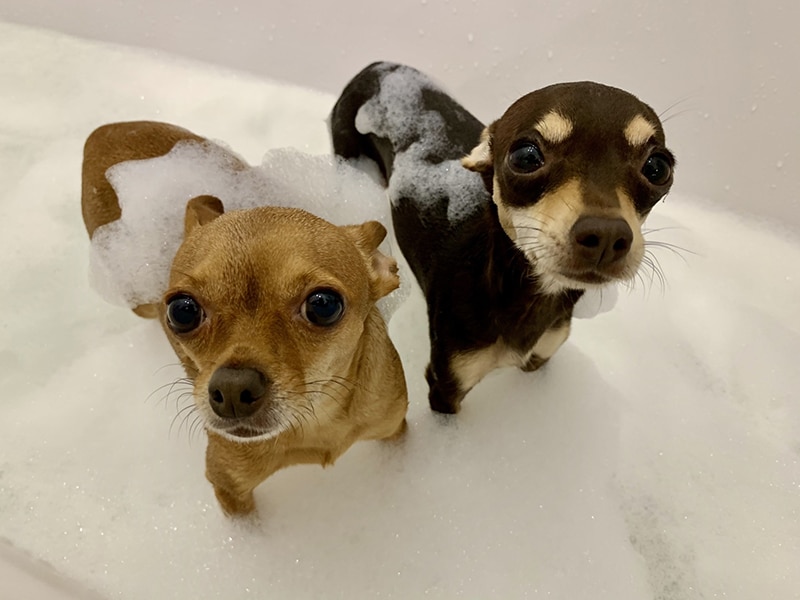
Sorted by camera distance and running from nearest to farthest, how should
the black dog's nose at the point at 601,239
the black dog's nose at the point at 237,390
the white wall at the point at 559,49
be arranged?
the black dog's nose at the point at 237,390 < the black dog's nose at the point at 601,239 < the white wall at the point at 559,49

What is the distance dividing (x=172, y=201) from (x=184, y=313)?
83 cm

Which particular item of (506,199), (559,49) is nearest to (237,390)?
(506,199)

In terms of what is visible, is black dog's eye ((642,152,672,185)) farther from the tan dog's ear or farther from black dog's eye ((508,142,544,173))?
the tan dog's ear

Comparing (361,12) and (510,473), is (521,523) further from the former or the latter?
(361,12)

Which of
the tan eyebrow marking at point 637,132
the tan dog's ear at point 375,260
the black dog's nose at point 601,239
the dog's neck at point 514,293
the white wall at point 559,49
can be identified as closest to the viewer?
the black dog's nose at point 601,239

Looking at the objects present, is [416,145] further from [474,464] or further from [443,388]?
[474,464]

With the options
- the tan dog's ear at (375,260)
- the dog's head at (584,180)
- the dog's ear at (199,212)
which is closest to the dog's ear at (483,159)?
the dog's head at (584,180)

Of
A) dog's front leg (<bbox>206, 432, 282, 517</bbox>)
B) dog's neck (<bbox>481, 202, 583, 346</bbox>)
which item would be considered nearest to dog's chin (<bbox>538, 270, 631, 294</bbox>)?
dog's neck (<bbox>481, 202, 583, 346</bbox>)

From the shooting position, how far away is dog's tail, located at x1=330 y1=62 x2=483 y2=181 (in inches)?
76.2

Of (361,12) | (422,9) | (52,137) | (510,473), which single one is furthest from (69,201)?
(510,473)

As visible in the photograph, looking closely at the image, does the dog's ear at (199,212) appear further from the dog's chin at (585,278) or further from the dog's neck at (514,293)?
the dog's chin at (585,278)

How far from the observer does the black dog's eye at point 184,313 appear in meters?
1.19

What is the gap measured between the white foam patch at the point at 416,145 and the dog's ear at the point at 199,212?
590 mm

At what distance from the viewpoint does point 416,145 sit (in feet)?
6.38
